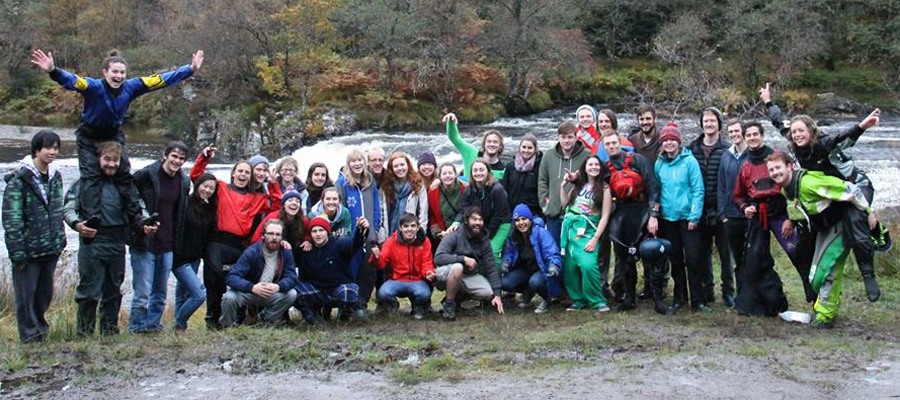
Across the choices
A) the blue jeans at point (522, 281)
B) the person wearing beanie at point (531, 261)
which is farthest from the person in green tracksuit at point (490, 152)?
the blue jeans at point (522, 281)

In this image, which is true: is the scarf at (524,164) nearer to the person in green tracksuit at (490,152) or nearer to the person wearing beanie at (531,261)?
the person in green tracksuit at (490,152)

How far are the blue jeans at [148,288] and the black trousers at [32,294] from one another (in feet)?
2.13

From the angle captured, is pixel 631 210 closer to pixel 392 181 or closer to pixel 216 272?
pixel 392 181

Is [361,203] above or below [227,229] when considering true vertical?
above

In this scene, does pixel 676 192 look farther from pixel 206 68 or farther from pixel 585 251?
pixel 206 68

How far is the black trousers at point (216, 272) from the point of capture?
6559 mm

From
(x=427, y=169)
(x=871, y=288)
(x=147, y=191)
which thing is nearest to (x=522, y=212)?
(x=427, y=169)

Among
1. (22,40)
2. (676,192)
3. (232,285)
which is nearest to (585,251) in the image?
(676,192)

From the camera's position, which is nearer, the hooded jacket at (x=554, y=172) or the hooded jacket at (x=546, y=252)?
the hooded jacket at (x=546, y=252)

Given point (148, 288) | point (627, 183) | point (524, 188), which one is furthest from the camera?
point (524, 188)

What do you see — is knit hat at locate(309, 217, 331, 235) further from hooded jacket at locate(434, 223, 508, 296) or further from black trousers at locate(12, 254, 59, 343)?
black trousers at locate(12, 254, 59, 343)

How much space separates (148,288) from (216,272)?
56cm

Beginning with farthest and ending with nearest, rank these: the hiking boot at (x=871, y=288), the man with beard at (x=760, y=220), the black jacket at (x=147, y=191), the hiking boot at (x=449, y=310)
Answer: the hiking boot at (x=449, y=310)
the man with beard at (x=760, y=220)
the black jacket at (x=147, y=191)
the hiking boot at (x=871, y=288)

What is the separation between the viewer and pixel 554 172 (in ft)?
23.7
